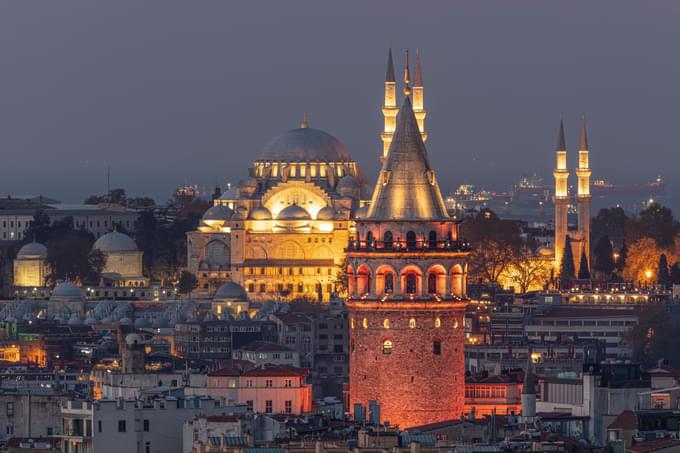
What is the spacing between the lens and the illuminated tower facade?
7194 cm

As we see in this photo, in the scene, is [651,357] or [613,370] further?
[651,357]

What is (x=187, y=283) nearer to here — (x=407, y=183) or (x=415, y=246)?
(x=407, y=183)

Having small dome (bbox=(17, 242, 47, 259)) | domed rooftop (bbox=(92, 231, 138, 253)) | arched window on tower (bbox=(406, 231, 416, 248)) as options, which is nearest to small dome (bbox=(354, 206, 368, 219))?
arched window on tower (bbox=(406, 231, 416, 248))

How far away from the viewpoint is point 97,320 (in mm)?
161500

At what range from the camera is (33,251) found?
189250mm

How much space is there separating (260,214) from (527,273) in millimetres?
20845

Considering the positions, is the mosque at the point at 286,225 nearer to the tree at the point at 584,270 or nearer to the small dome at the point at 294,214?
the small dome at the point at 294,214

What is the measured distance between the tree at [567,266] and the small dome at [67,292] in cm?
2133

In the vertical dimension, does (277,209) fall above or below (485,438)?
above

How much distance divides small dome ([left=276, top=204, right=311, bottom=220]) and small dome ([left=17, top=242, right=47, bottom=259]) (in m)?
11.1

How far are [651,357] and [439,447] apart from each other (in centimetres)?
6260

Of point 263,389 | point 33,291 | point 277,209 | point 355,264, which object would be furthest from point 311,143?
point 355,264

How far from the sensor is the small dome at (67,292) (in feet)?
575

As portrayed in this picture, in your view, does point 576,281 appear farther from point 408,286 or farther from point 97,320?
point 408,286
